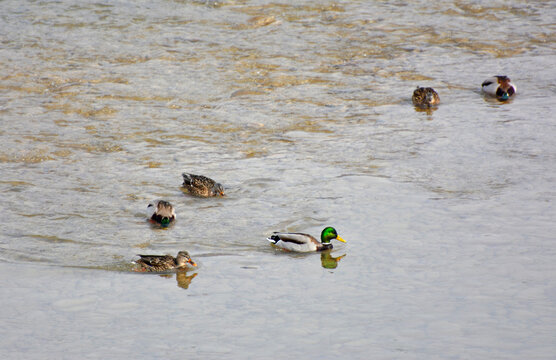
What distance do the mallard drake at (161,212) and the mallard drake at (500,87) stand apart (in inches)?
301

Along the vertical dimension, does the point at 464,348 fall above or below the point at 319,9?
below

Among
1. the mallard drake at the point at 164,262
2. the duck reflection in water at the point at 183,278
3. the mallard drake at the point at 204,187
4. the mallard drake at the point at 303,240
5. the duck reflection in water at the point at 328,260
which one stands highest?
the mallard drake at the point at 204,187

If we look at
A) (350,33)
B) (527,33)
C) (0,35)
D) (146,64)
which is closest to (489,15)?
(527,33)

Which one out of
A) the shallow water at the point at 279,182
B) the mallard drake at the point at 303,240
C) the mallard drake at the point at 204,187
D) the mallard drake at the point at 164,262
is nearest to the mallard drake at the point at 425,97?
the shallow water at the point at 279,182

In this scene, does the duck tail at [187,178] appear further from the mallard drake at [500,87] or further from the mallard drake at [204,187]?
the mallard drake at [500,87]

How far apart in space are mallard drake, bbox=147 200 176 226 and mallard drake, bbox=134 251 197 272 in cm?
123

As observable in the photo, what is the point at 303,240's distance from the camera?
948cm

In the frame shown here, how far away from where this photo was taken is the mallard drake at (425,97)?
14836 mm

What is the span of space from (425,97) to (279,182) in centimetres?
441

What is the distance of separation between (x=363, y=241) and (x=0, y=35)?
1378 centimetres

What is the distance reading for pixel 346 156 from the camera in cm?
1279

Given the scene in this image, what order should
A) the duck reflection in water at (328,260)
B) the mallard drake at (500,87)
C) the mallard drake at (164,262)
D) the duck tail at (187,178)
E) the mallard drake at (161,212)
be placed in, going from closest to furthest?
the mallard drake at (164,262)
the duck reflection in water at (328,260)
the mallard drake at (161,212)
the duck tail at (187,178)
the mallard drake at (500,87)

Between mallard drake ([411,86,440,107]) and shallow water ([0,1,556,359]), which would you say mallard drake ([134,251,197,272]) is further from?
mallard drake ([411,86,440,107])

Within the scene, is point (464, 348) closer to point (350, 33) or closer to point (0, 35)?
point (350, 33)
